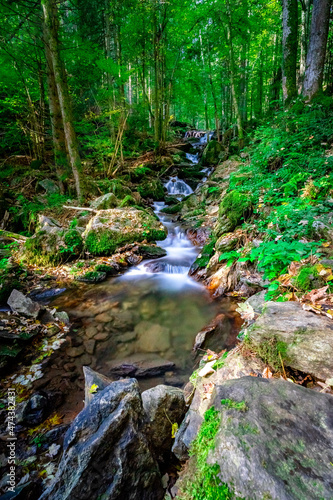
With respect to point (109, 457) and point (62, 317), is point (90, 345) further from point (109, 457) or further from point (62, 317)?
point (109, 457)

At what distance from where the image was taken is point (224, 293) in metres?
5.57

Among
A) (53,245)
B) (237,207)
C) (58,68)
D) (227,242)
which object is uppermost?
(58,68)

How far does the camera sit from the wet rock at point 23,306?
4.56m

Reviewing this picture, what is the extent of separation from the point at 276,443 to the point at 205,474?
0.48 metres

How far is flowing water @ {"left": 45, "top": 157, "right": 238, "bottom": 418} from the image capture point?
12.5ft

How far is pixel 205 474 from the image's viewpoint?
1374mm

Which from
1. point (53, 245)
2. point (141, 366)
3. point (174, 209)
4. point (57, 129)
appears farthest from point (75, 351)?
point (57, 129)

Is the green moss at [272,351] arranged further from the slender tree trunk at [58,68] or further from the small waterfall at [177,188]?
the small waterfall at [177,188]

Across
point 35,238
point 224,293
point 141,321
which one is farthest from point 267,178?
point 35,238

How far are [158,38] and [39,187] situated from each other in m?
11.5

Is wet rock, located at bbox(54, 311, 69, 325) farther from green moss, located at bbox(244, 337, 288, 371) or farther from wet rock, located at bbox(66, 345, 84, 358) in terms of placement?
green moss, located at bbox(244, 337, 288, 371)

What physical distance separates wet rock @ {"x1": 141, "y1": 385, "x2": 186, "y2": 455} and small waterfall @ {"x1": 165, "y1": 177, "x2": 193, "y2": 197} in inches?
482

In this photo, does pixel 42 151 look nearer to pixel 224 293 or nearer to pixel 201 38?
pixel 224 293

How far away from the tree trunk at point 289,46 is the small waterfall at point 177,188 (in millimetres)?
6560
